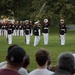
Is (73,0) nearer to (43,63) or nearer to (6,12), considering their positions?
(6,12)

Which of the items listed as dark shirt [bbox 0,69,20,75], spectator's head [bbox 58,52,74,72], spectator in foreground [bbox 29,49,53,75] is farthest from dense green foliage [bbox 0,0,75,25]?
dark shirt [bbox 0,69,20,75]

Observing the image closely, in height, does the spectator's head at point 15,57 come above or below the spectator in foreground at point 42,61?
above

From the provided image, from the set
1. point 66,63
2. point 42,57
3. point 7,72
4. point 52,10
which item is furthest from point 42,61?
point 52,10

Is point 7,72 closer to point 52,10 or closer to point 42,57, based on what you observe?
point 42,57

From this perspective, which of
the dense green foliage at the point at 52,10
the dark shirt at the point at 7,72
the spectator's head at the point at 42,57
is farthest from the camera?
the dense green foliage at the point at 52,10

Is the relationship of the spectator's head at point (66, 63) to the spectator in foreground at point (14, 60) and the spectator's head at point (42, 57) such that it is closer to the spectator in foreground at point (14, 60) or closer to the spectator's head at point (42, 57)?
the spectator in foreground at point (14, 60)

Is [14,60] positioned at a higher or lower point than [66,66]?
higher

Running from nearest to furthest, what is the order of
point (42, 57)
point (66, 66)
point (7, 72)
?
point (7, 72) → point (66, 66) → point (42, 57)

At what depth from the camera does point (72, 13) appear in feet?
178

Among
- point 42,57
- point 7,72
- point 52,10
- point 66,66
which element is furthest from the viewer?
point 52,10

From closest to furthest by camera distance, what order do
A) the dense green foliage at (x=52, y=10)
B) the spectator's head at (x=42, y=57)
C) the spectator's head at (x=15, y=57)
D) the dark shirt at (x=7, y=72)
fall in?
1. the dark shirt at (x=7, y=72)
2. the spectator's head at (x=15, y=57)
3. the spectator's head at (x=42, y=57)
4. the dense green foliage at (x=52, y=10)

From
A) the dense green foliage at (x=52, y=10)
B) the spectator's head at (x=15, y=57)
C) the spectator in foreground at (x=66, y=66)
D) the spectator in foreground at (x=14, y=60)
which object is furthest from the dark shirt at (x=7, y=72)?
the dense green foliage at (x=52, y=10)

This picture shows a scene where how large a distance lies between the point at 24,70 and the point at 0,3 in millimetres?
54004

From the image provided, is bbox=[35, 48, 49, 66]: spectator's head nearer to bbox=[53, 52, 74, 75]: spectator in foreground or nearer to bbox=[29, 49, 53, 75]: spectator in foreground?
bbox=[29, 49, 53, 75]: spectator in foreground
